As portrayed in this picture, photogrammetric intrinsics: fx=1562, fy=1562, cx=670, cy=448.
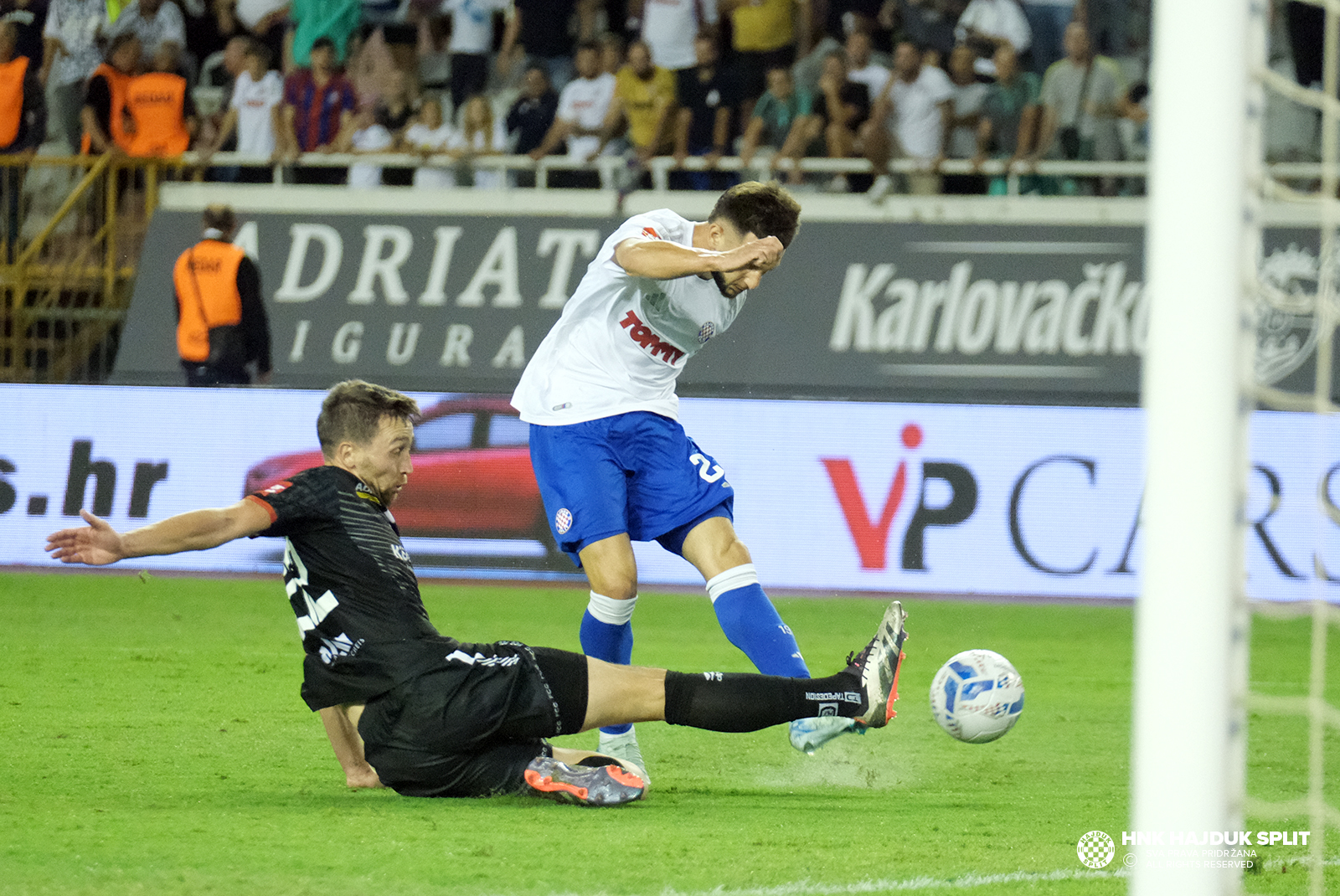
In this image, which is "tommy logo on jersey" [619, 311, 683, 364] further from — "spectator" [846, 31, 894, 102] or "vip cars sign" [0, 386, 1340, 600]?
"spectator" [846, 31, 894, 102]

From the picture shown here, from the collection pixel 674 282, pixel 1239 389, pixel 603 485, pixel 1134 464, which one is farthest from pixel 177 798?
pixel 1134 464

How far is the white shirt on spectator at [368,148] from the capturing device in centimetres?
1300

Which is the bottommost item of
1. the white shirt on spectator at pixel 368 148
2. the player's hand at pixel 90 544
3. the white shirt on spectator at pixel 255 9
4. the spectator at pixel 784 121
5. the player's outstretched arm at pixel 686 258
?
the player's hand at pixel 90 544

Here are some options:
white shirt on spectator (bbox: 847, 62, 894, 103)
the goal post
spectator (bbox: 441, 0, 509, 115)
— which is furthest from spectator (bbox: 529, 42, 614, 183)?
the goal post

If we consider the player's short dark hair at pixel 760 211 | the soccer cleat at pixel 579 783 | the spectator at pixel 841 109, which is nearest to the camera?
the soccer cleat at pixel 579 783

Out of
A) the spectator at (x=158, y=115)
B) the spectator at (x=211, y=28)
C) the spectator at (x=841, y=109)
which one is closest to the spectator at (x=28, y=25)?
the spectator at (x=158, y=115)

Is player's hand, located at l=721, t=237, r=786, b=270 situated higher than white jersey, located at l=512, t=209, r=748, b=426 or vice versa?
player's hand, located at l=721, t=237, r=786, b=270

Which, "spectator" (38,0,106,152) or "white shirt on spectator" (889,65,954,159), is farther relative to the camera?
"spectator" (38,0,106,152)

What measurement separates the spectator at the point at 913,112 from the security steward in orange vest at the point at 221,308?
4.93 m

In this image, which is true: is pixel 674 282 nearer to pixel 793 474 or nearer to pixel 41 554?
pixel 793 474

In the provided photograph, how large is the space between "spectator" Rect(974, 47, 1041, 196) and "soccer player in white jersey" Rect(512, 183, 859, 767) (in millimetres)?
7930

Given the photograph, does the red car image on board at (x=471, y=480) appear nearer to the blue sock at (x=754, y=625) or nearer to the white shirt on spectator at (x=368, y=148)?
the white shirt on spectator at (x=368, y=148)

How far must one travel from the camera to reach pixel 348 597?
4281mm

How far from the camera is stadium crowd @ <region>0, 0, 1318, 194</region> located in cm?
1255
